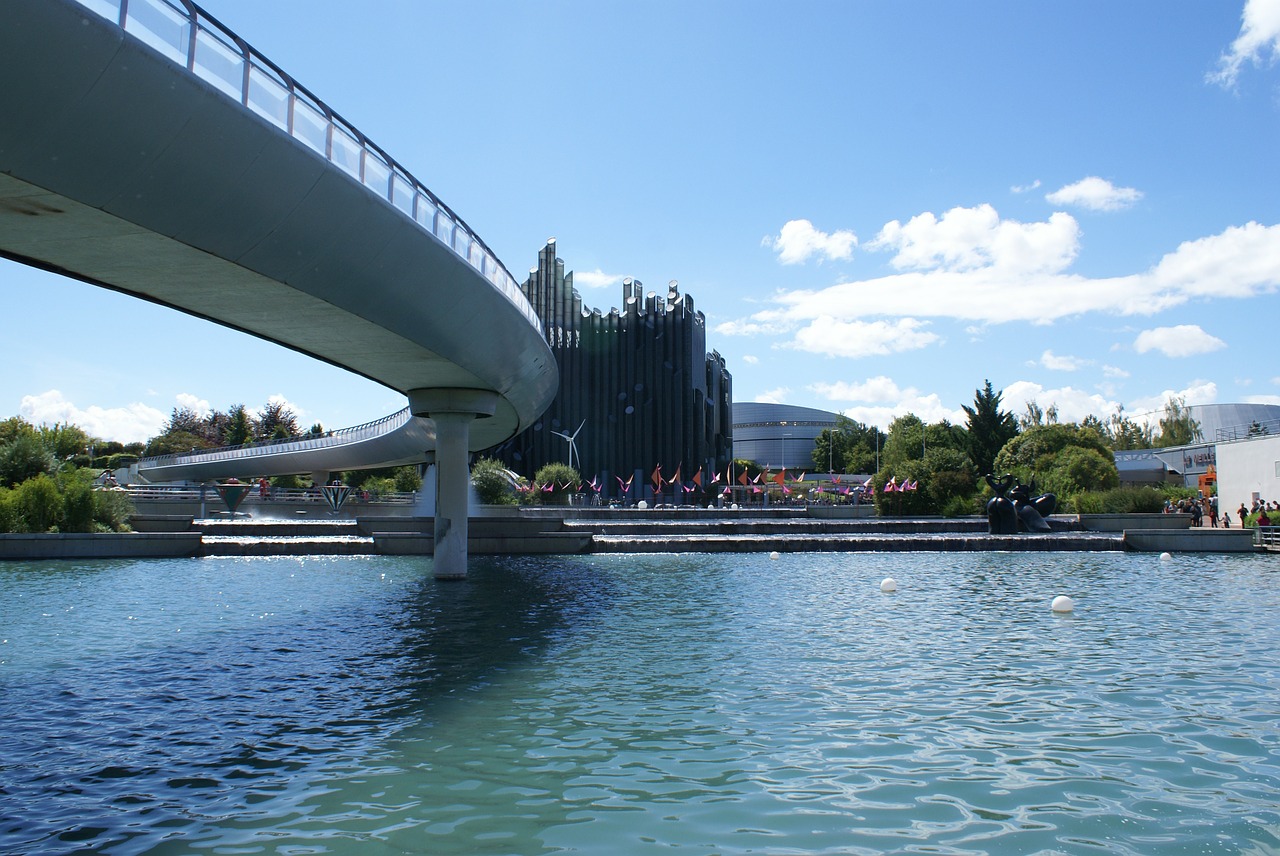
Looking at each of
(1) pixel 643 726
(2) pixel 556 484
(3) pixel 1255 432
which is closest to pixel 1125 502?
(3) pixel 1255 432

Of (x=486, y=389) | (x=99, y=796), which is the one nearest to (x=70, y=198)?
(x=99, y=796)

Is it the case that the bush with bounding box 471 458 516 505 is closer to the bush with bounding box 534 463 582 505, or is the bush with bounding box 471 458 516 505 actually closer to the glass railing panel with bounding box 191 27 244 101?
the bush with bounding box 534 463 582 505

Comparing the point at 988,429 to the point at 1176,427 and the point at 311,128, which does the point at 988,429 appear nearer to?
the point at 1176,427

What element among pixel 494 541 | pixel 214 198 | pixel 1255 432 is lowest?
pixel 494 541

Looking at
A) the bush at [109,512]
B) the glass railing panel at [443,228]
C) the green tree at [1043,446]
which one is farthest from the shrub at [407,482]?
the glass railing panel at [443,228]

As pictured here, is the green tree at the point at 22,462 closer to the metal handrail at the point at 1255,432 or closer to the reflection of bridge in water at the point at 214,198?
the reflection of bridge in water at the point at 214,198

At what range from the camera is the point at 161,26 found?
29.9 ft

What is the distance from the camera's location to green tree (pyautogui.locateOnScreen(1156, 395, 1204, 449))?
11100 centimetres

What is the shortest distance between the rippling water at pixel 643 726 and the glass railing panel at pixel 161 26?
6.74 meters

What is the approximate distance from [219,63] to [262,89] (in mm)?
726

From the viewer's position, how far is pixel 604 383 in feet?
298

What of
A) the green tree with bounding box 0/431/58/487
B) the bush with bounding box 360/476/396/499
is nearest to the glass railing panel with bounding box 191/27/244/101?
the green tree with bounding box 0/431/58/487

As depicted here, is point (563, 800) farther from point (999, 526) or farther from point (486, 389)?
point (999, 526)

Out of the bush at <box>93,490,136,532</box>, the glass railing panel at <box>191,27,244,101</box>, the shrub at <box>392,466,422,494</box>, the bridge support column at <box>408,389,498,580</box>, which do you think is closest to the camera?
the glass railing panel at <box>191,27,244,101</box>
